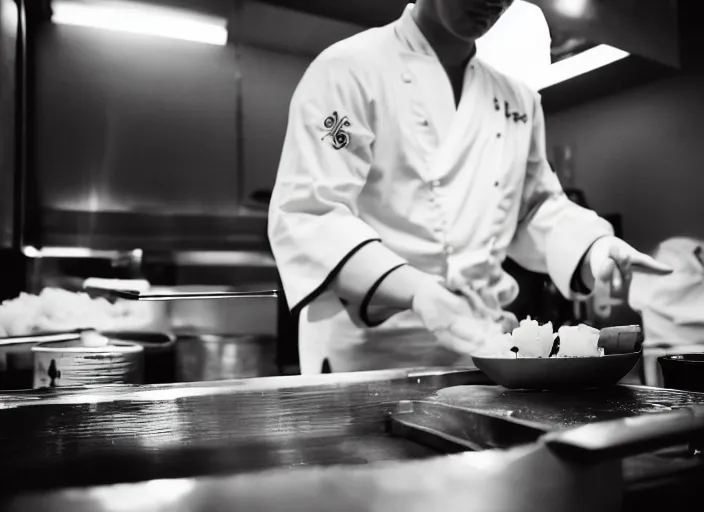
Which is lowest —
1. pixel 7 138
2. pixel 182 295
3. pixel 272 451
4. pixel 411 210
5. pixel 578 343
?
pixel 272 451

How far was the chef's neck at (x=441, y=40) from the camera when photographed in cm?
197

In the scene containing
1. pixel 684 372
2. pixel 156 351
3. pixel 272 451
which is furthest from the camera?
pixel 156 351

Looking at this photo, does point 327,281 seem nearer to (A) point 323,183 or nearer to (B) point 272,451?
(A) point 323,183

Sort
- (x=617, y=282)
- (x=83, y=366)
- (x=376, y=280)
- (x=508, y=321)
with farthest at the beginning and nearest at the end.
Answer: (x=617, y=282) < (x=508, y=321) < (x=376, y=280) < (x=83, y=366)

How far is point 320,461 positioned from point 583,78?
2046mm

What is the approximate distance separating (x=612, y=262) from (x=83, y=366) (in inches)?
58.3

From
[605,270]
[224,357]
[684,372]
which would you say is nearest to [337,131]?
[224,357]

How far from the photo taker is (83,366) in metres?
1.34

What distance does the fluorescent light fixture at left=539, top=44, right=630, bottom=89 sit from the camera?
2.28 m

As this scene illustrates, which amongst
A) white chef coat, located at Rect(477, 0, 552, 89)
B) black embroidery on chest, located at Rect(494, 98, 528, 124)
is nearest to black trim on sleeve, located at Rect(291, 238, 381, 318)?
black embroidery on chest, located at Rect(494, 98, 528, 124)

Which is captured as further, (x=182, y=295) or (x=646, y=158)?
(x=646, y=158)

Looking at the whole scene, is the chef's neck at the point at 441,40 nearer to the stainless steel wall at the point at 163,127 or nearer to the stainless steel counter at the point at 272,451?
the stainless steel wall at the point at 163,127

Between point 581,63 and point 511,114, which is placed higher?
point 581,63

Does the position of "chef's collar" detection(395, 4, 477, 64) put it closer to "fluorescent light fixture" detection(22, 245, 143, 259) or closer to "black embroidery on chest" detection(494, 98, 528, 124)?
"black embroidery on chest" detection(494, 98, 528, 124)
